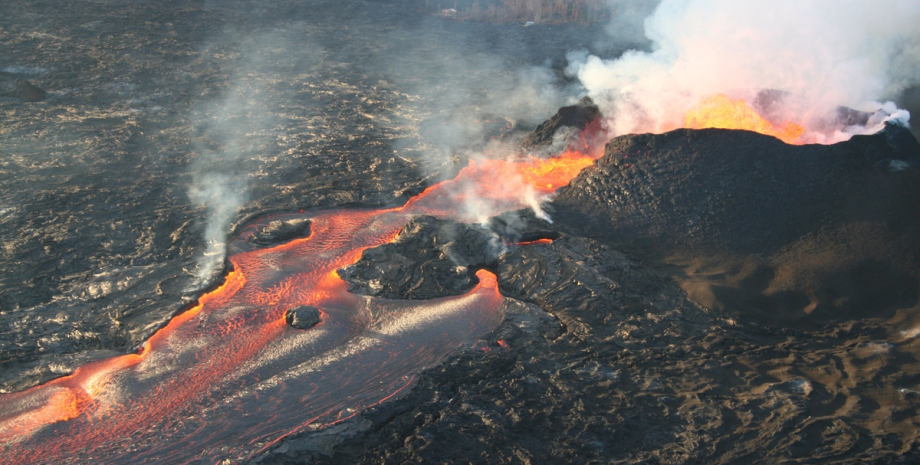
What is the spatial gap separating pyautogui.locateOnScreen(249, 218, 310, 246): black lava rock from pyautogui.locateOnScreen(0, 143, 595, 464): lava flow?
244 mm

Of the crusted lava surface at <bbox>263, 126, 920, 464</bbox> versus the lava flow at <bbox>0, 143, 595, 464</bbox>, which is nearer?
the lava flow at <bbox>0, 143, 595, 464</bbox>

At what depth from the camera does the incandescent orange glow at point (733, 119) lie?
11.9 m

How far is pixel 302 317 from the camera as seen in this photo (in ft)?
28.5

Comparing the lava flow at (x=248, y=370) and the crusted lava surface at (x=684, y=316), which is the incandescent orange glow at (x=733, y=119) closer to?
the crusted lava surface at (x=684, y=316)

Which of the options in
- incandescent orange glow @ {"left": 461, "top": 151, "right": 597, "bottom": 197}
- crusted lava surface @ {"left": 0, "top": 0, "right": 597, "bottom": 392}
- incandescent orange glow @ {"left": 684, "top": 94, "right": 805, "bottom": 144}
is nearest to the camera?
crusted lava surface @ {"left": 0, "top": 0, "right": 597, "bottom": 392}

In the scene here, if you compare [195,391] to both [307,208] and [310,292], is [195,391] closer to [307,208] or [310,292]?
[310,292]

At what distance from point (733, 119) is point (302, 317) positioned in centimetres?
923

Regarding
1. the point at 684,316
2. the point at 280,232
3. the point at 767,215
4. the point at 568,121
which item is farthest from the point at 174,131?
the point at 767,215

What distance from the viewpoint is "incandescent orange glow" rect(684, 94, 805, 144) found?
38.9 ft

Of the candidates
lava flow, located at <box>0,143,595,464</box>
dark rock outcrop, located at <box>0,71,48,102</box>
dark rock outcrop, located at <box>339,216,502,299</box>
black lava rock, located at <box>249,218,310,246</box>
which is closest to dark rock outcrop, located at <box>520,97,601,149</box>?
dark rock outcrop, located at <box>339,216,502,299</box>

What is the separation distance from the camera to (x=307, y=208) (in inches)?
489

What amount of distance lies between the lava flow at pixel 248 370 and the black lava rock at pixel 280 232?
24 cm

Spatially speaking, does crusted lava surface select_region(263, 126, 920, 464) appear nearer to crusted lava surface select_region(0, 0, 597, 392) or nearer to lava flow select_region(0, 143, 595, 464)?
lava flow select_region(0, 143, 595, 464)

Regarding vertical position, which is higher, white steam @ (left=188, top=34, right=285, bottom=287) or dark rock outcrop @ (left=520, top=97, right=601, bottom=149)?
dark rock outcrop @ (left=520, top=97, right=601, bottom=149)
